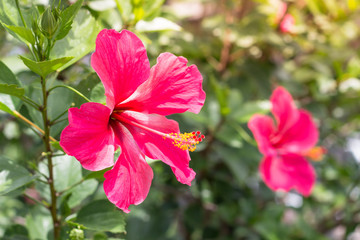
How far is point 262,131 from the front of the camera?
4.42 ft

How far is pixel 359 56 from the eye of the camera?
6.25ft

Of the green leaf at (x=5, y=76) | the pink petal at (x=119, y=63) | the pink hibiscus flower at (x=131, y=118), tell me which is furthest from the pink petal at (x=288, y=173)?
the green leaf at (x=5, y=76)

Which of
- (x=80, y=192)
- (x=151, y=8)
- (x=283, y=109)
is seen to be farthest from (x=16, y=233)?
(x=283, y=109)

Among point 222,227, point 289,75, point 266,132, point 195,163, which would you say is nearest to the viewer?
point 266,132

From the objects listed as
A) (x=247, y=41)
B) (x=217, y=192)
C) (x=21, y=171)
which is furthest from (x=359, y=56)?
(x=21, y=171)

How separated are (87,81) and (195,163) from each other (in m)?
0.91

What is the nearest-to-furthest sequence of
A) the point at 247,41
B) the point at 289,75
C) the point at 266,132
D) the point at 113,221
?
the point at 113,221 → the point at 266,132 → the point at 247,41 → the point at 289,75

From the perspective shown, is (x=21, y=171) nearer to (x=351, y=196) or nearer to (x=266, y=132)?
(x=266, y=132)

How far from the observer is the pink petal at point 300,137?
58.1 inches

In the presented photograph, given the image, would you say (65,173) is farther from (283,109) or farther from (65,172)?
(283,109)

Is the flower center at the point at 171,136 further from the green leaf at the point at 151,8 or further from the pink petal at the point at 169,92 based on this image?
the green leaf at the point at 151,8

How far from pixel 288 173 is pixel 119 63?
3.11ft

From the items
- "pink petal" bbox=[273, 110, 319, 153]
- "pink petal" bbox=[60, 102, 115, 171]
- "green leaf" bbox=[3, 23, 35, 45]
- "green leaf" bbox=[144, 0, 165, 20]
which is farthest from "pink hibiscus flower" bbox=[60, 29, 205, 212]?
"pink petal" bbox=[273, 110, 319, 153]

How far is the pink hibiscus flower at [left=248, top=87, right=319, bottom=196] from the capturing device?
132 centimetres
